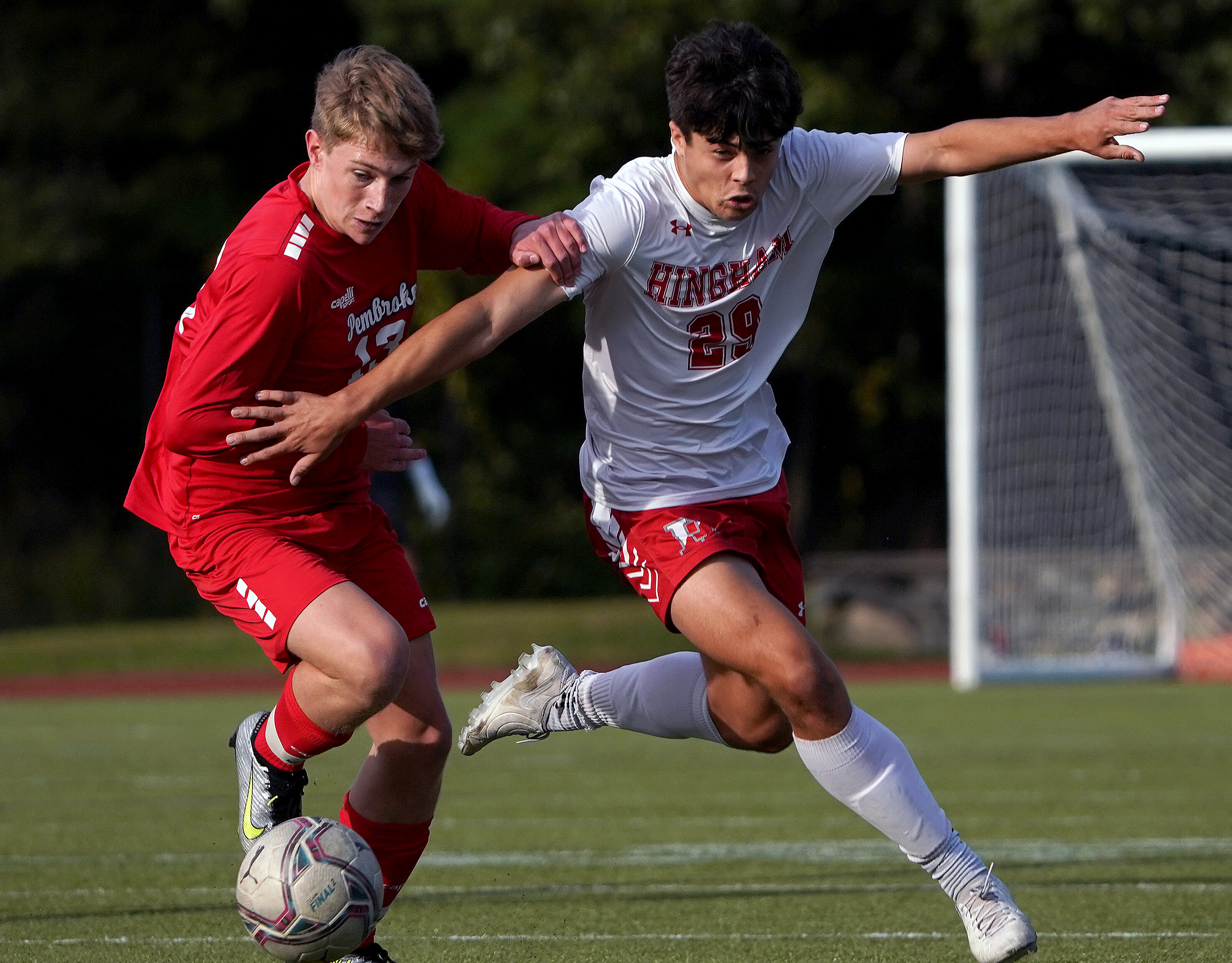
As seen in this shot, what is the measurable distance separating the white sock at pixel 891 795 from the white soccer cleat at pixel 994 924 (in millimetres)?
54

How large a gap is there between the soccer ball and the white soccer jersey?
1.17 meters

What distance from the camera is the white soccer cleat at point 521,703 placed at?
480cm

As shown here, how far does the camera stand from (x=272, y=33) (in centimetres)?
2194

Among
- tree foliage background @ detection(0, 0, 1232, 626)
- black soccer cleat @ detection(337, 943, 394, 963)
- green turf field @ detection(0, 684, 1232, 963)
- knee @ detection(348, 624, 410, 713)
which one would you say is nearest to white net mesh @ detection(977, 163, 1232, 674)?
green turf field @ detection(0, 684, 1232, 963)

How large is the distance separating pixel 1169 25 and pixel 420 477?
27.8 feet

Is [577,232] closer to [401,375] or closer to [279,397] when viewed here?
[401,375]

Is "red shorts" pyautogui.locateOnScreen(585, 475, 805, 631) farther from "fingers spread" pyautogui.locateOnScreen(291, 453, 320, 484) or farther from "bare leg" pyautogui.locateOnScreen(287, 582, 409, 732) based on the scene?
"fingers spread" pyautogui.locateOnScreen(291, 453, 320, 484)

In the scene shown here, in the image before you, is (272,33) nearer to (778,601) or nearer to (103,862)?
(103,862)

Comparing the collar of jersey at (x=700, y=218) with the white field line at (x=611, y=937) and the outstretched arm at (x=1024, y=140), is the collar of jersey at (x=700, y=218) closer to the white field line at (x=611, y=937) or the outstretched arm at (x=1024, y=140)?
the outstretched arm at (x=1024, y=140)

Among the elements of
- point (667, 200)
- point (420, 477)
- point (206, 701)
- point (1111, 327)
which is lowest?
point (206, 701)

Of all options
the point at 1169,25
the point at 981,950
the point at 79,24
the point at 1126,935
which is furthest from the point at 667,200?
the point at 79,24

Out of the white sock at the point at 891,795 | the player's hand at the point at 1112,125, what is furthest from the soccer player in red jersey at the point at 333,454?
the player's hand at the point at 1112,125

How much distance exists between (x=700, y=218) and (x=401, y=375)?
0.82 metres

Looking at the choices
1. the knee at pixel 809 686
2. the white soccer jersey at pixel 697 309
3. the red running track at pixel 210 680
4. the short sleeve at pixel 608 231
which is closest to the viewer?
the knee at pixel 809 686
